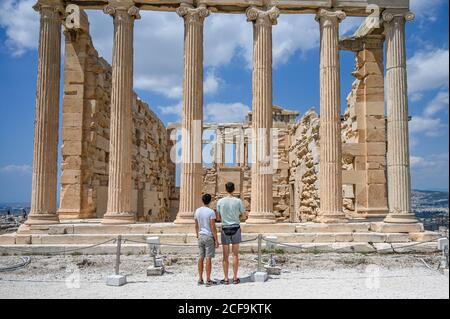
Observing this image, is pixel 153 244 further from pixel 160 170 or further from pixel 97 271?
pixel 160 170

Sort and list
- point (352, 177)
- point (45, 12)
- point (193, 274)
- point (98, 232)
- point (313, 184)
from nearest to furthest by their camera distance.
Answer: point (193, 274) < point (98, 232) < point (45, 12) < point (352, 177) < point (313, 184)

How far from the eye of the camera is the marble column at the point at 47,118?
14.7 meters

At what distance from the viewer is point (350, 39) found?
61.2 ft

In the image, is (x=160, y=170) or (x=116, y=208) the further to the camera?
(x=160, y=170)

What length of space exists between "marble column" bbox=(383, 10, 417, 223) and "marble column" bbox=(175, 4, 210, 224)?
6355 millimetres

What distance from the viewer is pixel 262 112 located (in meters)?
15.4

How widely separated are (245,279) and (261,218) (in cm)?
517

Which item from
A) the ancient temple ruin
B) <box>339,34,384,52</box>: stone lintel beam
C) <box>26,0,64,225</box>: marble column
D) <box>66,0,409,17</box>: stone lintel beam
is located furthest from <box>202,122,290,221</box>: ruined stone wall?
<box>26,0,64,225</box>: marble column

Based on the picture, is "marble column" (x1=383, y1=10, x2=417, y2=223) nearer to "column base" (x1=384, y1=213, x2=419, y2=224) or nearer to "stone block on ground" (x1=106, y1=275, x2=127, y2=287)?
"column base" (x1=384, y1=213, x2=419, y2=224)

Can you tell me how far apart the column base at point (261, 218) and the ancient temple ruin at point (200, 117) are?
3 centimetres

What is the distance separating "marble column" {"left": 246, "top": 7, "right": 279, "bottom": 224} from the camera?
15211mm

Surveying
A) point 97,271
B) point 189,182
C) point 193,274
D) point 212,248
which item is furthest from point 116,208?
point 212,248

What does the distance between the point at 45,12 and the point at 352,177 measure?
12684 millimetres

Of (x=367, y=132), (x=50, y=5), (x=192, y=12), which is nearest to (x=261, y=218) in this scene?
(x=367, y=132)
